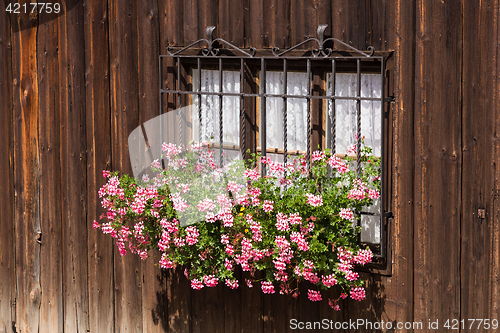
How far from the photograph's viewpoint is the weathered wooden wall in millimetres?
3295

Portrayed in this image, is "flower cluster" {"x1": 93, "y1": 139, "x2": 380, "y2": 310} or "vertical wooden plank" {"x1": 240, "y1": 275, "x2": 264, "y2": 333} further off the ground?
"flower cluster" {"x1": 93, "y1": 139, "x2": 380, "y2": 310}

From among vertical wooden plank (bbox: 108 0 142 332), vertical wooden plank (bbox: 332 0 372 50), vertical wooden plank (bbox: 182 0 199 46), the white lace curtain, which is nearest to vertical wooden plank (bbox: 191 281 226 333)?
vertical wooden plank (bbox: 108 0 142 332)

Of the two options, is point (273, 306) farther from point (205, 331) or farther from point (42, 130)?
point (42, 130)

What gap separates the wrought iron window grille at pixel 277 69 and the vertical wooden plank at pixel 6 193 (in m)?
1.60

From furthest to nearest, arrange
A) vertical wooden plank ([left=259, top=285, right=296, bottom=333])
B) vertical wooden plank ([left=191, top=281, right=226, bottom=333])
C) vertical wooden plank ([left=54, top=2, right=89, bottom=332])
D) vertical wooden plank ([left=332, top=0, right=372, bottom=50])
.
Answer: vertical wooden plank ([left=54, top=2, right=89, bottom=332]), vertical wooden plank ([left=191, top=281, right=226, bottom=333]), vertical wooden plank ([left=259, top=285, right=296, bottom=333]), vertical wooden plank ([left=332, top=0, right=372, bottom=50])

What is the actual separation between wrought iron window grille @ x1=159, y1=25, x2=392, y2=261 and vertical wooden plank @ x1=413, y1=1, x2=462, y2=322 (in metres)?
0.21

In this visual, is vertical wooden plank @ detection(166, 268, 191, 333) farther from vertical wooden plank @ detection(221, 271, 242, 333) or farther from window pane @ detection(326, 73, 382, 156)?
window pane @ detection(326, 73, 382, 156)

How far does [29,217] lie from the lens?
496 centimetres

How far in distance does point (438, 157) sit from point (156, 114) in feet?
6.34

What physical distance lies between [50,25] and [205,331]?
260 centimetres

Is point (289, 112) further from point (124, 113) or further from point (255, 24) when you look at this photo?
point (124, 113)

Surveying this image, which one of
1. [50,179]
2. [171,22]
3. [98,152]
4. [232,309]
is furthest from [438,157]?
[50,179]

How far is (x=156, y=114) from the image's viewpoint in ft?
13.9

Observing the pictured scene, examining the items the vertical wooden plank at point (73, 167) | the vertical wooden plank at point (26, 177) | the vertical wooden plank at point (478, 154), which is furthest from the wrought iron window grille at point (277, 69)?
the vertical wooden plank at point (26, 177)
